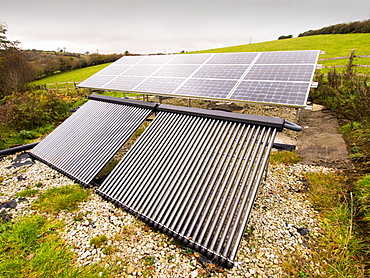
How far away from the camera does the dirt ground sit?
19.9ft

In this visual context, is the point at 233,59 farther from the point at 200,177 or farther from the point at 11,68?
the point at 11,68

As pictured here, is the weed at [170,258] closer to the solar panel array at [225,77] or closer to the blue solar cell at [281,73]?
the solar panel array at [225,77]

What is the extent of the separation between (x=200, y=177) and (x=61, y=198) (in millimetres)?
3311

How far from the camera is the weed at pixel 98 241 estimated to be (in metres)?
3.44

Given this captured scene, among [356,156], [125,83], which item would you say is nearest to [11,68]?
[125,83]

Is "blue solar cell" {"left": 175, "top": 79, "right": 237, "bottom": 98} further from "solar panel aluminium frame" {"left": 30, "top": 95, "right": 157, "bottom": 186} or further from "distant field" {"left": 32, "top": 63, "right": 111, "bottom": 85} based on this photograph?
"distant field" {"left": 32, "top": 63, "right": 111, "bottom": 85}

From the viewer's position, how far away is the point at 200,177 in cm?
352

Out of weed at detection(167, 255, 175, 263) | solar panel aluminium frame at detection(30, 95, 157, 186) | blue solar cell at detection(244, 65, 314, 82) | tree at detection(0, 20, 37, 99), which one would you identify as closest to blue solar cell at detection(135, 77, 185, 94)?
solar panel aluminium frame at detection(30, 95, 157, 186)

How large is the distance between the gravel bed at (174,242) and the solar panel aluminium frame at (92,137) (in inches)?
28.3

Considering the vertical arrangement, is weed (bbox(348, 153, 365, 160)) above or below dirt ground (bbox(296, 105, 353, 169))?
above

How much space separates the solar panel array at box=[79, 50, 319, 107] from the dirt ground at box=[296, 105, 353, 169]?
1457 millimetres

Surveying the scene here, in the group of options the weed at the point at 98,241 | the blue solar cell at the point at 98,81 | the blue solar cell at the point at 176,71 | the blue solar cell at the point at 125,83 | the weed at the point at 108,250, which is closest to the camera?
the weed at the point at 108,250

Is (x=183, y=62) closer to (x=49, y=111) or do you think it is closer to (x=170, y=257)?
(x=49, y=111)

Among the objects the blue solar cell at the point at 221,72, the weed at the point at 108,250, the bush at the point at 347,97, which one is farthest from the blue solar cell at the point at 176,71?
the weed at the point at 108,250
